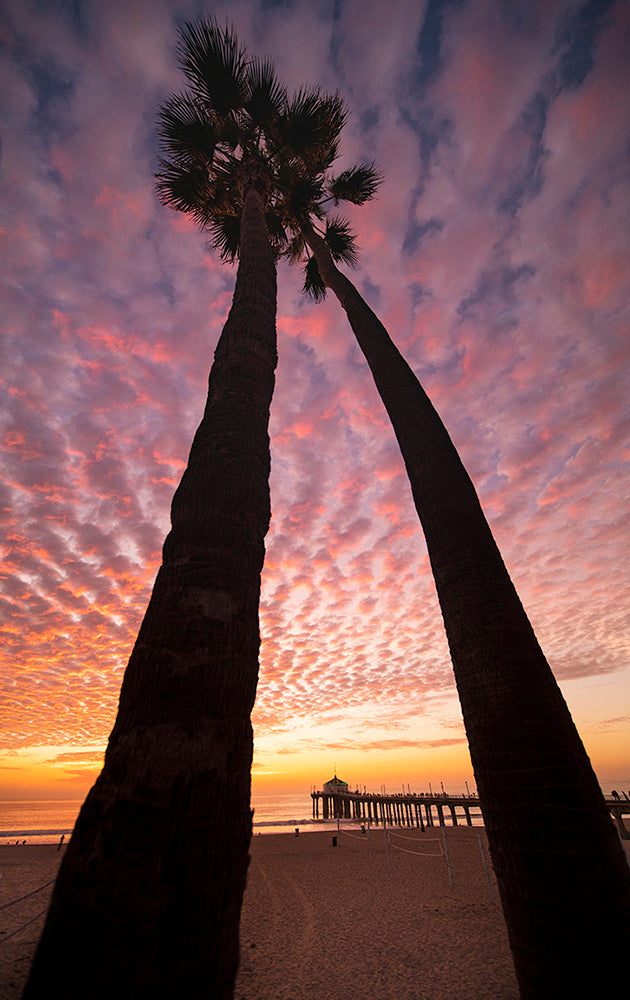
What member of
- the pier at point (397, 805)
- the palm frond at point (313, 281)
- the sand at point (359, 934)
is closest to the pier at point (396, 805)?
the pier at point (397, 805)

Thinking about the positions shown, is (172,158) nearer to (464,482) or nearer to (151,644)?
(464,482)

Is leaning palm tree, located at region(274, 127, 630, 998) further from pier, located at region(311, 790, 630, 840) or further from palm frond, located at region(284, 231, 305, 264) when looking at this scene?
pier, located at region(311, 790, 630, 840)

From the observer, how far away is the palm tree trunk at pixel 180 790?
1.21 metres

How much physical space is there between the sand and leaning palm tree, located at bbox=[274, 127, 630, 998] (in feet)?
16.7

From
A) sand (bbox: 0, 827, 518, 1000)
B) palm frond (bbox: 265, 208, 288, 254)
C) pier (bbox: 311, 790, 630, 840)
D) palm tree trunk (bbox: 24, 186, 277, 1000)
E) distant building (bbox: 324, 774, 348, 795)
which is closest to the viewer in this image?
palm tree trunk (bbox: 24, 186, 277, 1000)

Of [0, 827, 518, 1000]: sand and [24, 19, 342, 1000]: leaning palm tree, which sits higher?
[24, 19, 342, 1000]: leaning palm tree

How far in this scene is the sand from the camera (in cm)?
571

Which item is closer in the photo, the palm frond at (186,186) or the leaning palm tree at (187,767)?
the leaning palm tree at (187,767)

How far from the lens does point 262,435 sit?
9.02ft

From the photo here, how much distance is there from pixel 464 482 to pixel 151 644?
2.89 m

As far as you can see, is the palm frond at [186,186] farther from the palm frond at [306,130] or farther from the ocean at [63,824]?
the ocean at [63,824]

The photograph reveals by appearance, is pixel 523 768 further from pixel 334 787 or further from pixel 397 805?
pixel 334 787

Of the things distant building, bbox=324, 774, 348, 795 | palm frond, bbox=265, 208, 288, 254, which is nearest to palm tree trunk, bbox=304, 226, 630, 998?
palm frond, bbox=265, 208, 288, 254

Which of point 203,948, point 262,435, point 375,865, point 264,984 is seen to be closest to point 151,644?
point 203,948
